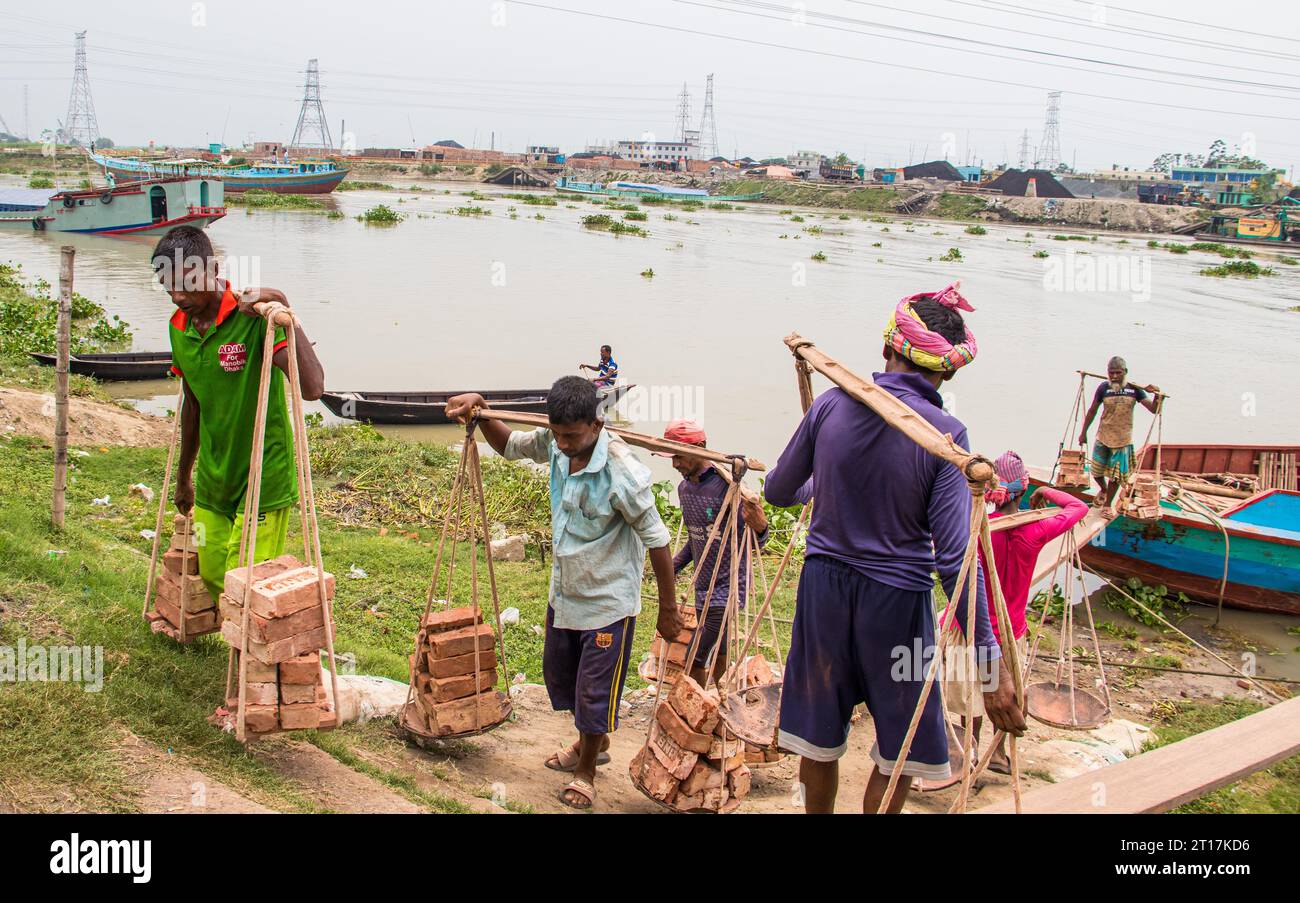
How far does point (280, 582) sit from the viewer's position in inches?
121

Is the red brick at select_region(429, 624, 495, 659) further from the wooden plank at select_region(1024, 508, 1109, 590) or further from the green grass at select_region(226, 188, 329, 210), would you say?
the green grass at select_region(226, 188, 329, 210)

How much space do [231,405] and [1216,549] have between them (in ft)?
26.8

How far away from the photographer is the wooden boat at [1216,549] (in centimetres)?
818

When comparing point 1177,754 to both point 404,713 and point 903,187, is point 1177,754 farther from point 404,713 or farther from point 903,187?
point 903,187

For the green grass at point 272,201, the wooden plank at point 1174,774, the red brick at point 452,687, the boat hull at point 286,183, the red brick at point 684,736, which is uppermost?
the boat hull at point 286,183

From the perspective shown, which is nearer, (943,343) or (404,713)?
(943,343)

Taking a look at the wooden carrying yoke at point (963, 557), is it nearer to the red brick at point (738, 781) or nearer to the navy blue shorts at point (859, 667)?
the navy blue shorts at point (859, 667)

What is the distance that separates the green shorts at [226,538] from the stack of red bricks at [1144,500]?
280 inches

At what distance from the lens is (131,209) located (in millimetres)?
29297

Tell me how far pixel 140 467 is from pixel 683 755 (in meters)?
6.08

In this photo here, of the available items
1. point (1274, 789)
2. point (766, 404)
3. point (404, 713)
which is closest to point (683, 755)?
point (404, 713)

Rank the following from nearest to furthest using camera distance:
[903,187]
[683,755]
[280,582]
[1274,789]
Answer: [280,582]
[683,755]
[1274,789]
[903,187]

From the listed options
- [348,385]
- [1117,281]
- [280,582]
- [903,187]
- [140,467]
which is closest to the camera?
[280,582]

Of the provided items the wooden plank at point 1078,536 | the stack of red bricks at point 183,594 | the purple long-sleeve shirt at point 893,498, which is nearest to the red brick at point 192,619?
the stack of red bricks at point 183,594
